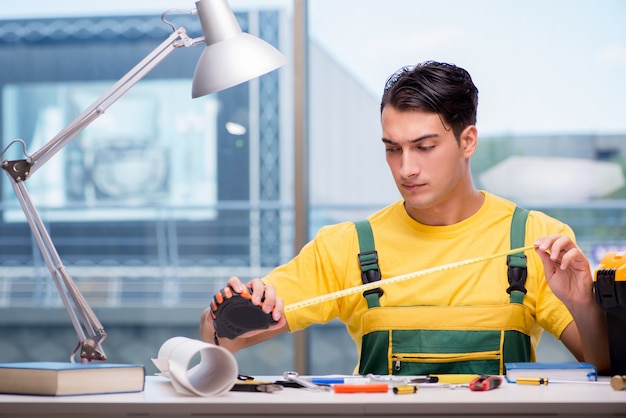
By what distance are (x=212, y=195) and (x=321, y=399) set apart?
251 centimetres

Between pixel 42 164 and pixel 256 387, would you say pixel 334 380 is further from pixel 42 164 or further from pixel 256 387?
pixel 42 164

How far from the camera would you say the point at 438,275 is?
1.99 m

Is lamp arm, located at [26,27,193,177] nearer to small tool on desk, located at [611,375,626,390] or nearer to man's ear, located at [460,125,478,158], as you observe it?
man's ear, located at [460,125,478,158]

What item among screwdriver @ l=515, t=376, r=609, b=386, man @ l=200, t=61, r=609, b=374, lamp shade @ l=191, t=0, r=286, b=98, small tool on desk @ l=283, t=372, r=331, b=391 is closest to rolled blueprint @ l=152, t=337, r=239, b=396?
small tool on desk @ l=283, t=372, r=331, b=391

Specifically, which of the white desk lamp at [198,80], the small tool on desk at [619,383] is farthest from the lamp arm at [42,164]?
the small tool on desk at [619,383]

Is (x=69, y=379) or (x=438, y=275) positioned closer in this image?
(x=69, y=379)

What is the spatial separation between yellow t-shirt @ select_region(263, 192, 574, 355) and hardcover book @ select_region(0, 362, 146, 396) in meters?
0.64

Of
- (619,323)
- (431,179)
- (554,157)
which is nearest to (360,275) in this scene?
(431,179)

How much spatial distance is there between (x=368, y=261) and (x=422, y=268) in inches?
5.0

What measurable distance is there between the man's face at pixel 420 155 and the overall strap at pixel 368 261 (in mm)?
154

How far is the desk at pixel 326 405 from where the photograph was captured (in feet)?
4.03

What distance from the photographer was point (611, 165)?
3436mm

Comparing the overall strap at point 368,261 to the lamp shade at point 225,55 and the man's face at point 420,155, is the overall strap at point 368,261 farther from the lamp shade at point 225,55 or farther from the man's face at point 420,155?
the lamp shade at point 225,55

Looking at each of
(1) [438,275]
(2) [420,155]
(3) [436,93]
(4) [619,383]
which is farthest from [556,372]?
(3) [436,93]
